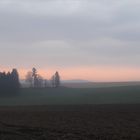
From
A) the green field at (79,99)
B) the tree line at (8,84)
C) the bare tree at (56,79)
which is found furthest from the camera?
the bare tree at (56,79)

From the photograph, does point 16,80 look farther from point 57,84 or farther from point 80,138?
point 80,138

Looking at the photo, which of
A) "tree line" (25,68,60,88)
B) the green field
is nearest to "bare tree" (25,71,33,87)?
"tree line" (25,68,60,88)

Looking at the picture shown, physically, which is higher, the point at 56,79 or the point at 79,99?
the point at 56,79

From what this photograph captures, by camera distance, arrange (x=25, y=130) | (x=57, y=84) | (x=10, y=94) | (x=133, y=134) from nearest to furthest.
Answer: (x=133, y=134) → (x=25, y=130) → (x=10, y=94) → (x=57, y=84)

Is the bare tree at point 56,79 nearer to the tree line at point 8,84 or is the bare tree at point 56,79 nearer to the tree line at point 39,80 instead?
the tree line at point 39,80

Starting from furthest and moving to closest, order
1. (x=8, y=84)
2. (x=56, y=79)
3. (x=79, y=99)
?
1. (x=56, y=79)
2. (x=8, y=84)
3. (x=79, y=99)

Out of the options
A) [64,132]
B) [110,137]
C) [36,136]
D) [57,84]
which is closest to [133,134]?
[110,137]

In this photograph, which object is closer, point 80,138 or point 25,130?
point 80,138

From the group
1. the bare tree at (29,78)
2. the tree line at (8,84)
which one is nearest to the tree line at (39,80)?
the bare tree at (29,78)

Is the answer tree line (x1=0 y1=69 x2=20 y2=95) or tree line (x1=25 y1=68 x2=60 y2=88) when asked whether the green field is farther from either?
tree line (x1=25 y1=68 x2=60 y2=88)

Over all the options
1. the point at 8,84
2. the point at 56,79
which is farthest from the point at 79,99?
the point at 56,79

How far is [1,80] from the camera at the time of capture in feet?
381

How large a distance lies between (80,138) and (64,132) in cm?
305

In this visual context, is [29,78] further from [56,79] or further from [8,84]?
[8,84]
